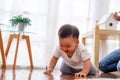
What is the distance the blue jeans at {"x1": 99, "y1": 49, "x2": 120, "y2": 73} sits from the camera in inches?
75.0

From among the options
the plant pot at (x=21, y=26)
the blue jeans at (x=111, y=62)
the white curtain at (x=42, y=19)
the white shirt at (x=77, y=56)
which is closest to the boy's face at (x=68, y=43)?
the white shirt at (x=77, y=56)

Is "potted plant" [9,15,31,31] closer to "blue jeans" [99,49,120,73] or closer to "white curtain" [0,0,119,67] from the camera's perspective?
"white curtain" [0,0,119,67]

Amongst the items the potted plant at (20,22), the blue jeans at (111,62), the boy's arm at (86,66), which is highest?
the potted plant at (20,22)

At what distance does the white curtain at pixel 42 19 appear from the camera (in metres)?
2.41

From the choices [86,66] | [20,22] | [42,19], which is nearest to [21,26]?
[20,22]

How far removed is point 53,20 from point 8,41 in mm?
501

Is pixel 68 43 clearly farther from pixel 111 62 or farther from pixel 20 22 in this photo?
pixel 20 22

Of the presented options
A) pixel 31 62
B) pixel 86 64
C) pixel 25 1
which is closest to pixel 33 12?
pixel 25 1

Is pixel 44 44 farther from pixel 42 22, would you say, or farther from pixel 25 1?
pixel 25 1

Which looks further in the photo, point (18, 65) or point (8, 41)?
point (18, 65)

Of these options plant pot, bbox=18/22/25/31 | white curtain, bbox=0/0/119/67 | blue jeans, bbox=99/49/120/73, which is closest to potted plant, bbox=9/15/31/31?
plant pot, bbox=18/22/25/31

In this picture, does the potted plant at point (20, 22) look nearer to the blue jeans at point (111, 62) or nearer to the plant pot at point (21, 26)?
the plant pot at point (21, 26)

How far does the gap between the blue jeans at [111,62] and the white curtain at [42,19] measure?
2.25 feet

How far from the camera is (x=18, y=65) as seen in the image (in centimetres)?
241
